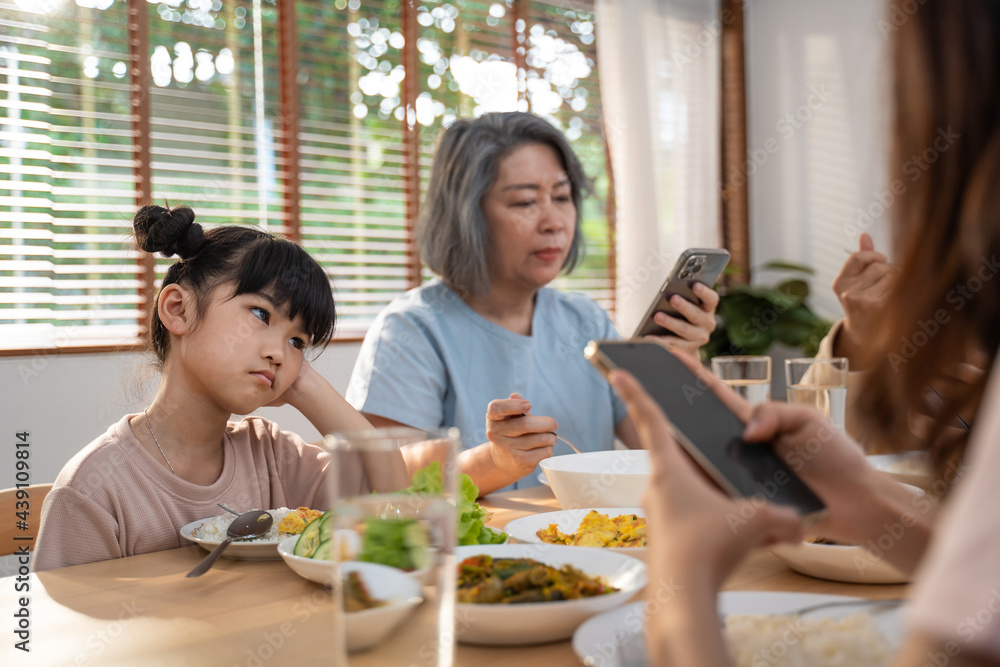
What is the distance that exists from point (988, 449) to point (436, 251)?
169cm

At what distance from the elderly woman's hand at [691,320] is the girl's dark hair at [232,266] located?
2.24 feet

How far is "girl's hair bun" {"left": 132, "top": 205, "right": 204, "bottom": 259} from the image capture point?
4.24 ft

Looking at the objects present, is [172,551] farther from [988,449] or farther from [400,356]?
[988,449]

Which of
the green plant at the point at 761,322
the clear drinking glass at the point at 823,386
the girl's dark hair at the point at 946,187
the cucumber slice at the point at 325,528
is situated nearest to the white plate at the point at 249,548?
the cucumber slice at the point at 325,528

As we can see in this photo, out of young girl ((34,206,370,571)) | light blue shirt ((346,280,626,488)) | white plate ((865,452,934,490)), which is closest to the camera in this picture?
white plate ((865,452,934,490))

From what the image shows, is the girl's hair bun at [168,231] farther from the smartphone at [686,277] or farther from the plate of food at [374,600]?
the plate of food at [374,600]

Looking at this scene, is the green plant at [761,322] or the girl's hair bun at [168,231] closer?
the girl's hair bun at [168,231]

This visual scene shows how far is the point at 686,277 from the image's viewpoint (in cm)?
154

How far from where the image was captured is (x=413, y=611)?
487 mm

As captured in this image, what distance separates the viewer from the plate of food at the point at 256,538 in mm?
882

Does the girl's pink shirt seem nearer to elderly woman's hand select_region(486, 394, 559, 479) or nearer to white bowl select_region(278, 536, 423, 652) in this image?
elderly woman's hand select_region(486, 394, 559, 479)

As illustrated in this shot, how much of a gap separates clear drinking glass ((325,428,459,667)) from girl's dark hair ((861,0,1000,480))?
0.33m

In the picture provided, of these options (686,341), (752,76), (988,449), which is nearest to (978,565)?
(988,449)

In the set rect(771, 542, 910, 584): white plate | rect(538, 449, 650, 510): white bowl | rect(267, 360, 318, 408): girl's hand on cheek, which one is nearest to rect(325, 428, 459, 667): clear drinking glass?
rect(771, 542, 910, 584): white plate
